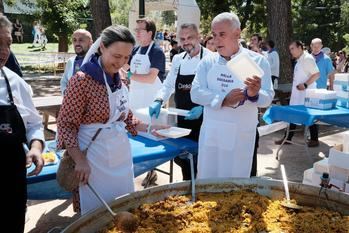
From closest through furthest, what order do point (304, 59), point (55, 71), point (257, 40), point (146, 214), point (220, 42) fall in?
point (146, 214) → point (220, 42) → point (304, 59) → point (257, 40) → point (55, 71)

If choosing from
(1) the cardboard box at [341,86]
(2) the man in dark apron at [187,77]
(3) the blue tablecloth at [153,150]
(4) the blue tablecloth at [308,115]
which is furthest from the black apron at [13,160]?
(1) the cardboard box at [341,86]

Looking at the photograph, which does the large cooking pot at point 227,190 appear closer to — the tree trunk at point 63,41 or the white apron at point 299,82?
the white apron at point 299,82

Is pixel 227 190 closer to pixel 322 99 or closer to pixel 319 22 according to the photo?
pixel 322 99

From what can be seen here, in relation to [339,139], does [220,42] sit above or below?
above

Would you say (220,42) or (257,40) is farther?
(257,40)

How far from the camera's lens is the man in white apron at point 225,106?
2.41 m

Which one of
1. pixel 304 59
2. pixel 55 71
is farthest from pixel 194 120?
pixel 55 71

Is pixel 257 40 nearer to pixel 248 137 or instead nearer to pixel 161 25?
pixel 248 137

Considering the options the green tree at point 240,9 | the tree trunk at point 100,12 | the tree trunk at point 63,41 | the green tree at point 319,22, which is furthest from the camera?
the green tree at point 319,22

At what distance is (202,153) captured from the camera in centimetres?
263

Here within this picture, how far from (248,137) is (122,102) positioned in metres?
0.96

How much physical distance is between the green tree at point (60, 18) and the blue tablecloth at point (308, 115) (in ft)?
41.8

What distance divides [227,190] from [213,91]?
83 cm

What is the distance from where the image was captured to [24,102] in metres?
1.75
